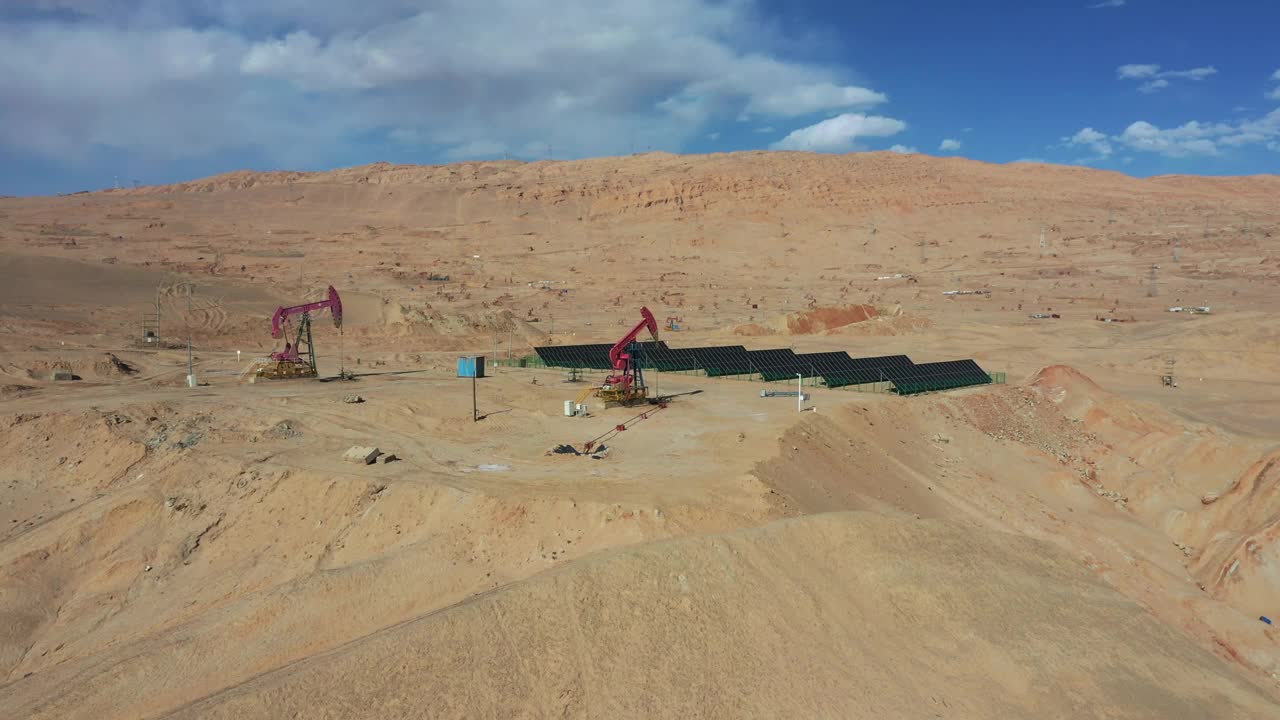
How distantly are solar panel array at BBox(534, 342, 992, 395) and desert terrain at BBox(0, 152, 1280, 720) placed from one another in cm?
191

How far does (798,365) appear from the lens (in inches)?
1832

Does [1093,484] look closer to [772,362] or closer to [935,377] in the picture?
[935,377]

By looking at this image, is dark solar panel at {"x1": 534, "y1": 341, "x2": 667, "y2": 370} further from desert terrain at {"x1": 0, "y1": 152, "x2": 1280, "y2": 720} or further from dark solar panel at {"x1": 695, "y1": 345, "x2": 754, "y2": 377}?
dark solar panel at {"x1": 695, "y1": 345, "x2": 754, "y2": 377}

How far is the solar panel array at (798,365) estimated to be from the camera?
43.3m

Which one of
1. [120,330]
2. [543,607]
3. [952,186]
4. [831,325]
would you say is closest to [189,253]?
[120,330]

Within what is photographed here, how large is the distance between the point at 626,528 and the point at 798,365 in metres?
29.3

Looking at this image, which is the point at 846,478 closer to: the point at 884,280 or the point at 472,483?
the point at 472,483

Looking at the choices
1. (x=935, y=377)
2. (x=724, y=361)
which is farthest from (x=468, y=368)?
(x=935, y=377)

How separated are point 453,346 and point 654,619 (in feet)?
170

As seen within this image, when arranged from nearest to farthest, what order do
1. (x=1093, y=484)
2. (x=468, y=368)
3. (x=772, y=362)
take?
1. (x=1093, y=484)
2. (x=468, y=368)
3. (x=772, y=362)

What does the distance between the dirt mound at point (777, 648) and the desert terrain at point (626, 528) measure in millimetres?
67

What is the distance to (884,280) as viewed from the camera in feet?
348

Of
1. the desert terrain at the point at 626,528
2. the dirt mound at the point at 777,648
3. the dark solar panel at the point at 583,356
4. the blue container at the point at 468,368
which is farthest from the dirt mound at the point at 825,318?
the dirt mound at the point at 777,648

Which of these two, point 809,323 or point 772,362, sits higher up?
point 809,323
